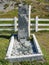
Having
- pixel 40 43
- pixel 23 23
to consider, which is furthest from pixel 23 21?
pixel 40 43

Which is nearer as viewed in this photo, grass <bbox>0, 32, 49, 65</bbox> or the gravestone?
grass <bbox>0, 32, 49, 65</bbox>

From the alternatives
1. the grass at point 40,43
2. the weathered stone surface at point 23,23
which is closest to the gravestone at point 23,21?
the weathered stone surface at point 23,23

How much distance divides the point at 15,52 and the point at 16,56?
1.14 m

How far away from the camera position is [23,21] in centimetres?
1362

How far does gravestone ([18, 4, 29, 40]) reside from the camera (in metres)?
13.5

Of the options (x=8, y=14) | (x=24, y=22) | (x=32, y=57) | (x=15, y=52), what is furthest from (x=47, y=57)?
(x=8, y=14)

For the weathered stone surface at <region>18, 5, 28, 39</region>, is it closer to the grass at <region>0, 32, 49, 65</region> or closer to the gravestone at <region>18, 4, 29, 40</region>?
the gravestone at <region>18, 4, 29, 40</region>

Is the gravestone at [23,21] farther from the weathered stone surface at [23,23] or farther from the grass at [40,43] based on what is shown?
the grass at [40,43]

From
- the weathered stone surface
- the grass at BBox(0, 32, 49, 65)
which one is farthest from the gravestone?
the grass at BBox(0, 32, 49, 65)

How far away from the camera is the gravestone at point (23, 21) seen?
1345 centimetres

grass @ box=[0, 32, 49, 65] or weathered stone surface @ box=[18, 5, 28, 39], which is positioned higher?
weathered stone surface @ box=[18, 5, 28, 39]

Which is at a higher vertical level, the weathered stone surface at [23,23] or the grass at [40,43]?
the weathered stone surface at [23,23]

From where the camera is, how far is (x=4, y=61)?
10.0 m

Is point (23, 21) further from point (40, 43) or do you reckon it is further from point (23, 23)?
point (40, 43)
